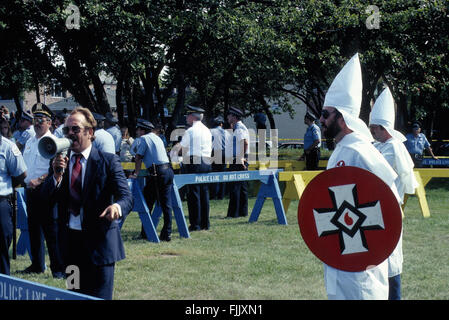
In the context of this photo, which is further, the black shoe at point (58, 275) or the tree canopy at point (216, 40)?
the tree canopy at point (216, 40)

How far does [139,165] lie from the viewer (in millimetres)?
9695

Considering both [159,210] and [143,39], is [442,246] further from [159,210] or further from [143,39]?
[143,39]

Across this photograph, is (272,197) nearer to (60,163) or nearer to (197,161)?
(197,161)

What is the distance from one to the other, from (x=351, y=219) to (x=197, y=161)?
7677 millimetres

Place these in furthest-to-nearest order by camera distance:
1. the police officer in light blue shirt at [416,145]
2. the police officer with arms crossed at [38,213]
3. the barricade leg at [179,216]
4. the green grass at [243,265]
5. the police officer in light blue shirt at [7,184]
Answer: the police officer in light blue shirt at [416,145] → the barricade leg at [179,216] → the police officer with arms crossed at [38,213] → the green grass at [243,265] → the police officer in light blue shirt at [7,184]

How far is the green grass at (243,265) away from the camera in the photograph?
21.3ft

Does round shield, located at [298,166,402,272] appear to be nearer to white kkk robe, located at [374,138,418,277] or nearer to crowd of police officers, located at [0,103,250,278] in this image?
white kkk robe, located at [374,138,418,277]

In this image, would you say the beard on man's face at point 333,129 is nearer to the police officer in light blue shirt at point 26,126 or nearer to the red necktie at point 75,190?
the red necktie at point 75,190

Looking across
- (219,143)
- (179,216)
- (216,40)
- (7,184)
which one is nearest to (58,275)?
(7,184)

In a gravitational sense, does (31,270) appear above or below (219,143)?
below

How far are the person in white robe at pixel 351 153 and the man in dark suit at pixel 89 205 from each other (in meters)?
1.45

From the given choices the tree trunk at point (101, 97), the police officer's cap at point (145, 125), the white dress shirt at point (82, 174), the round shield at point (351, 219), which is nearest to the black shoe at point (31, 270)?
the police officer's cap at point (145, 125)

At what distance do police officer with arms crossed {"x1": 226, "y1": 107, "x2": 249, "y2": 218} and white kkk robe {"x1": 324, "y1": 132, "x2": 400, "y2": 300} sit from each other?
8249 millimetres

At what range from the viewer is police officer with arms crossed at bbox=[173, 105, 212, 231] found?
1056 cm
